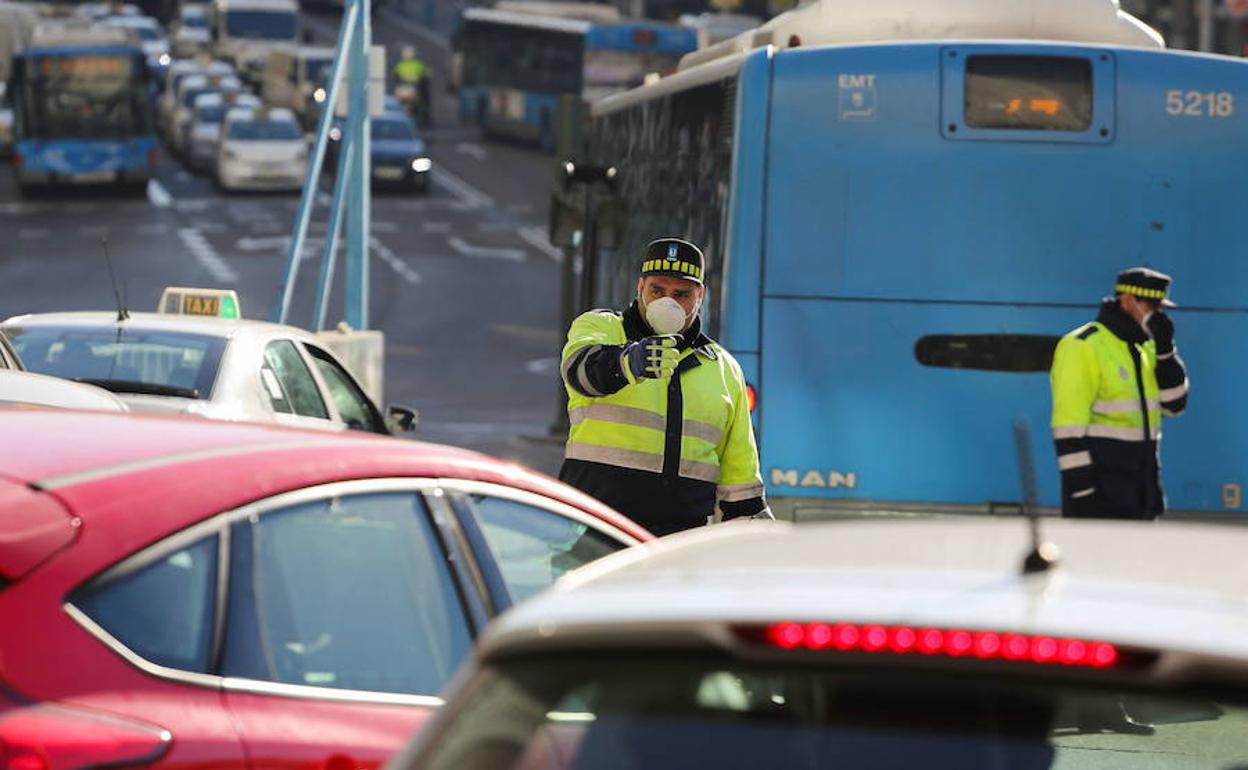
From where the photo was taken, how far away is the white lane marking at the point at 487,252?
43781 mm

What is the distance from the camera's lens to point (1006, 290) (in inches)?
466

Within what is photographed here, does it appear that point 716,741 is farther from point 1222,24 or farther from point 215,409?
point 1222,24

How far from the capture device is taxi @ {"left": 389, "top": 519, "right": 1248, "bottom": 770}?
Answer: 8.91ft

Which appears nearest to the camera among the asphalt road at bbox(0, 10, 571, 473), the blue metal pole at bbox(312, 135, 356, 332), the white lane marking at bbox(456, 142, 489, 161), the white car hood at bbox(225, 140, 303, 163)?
the blue metal pole at bbox(312, 135, 356, 332)

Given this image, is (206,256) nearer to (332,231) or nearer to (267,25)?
(332,231)

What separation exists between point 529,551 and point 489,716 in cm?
210

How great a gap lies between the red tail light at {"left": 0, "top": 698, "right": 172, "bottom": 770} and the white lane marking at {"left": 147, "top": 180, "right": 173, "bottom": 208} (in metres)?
48.5

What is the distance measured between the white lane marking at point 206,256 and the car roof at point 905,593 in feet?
116

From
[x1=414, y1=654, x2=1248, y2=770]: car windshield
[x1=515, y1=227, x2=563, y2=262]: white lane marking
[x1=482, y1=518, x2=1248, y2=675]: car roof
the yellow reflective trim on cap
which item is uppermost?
[x1=482, y1=518, x2=1248, y2=675]: car roof

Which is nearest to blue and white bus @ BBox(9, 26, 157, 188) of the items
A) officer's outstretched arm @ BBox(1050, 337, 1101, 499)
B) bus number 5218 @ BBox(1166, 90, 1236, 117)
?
bus number 5218 @ BBox(1166, 90, 1236, 117)

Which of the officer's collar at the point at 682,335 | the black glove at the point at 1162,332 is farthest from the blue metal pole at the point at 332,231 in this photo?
the officer's collar at the point at 682,335

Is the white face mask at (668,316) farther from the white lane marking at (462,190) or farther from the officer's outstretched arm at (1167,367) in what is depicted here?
the white lane marking at (462,190)

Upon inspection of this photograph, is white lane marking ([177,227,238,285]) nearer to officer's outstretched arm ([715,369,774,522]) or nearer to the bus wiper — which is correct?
the bus wiper

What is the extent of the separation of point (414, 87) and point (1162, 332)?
193ft
